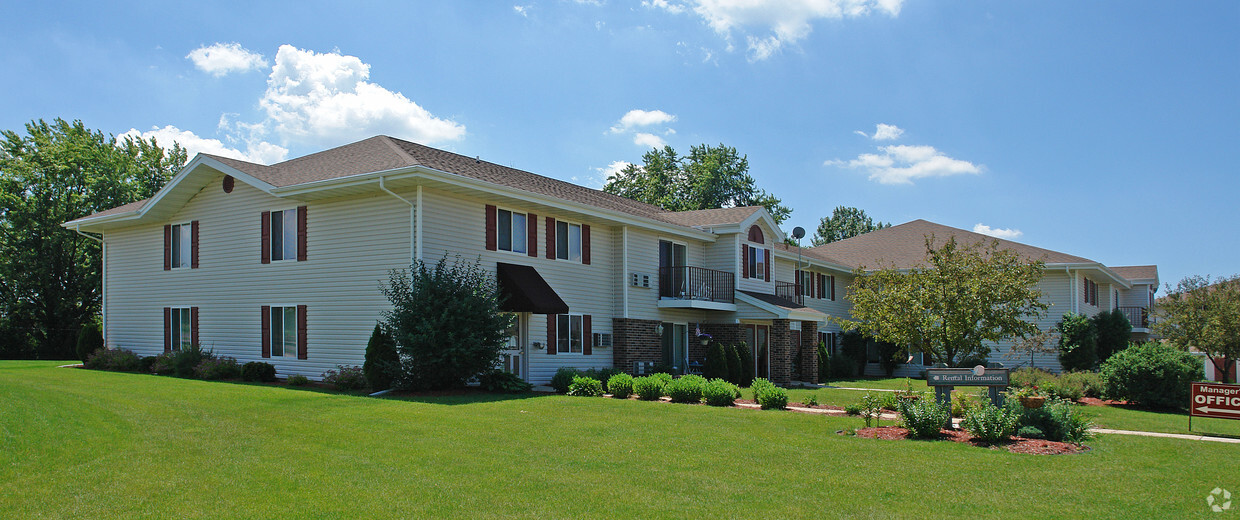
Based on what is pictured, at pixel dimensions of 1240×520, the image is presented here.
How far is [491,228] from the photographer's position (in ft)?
66.8

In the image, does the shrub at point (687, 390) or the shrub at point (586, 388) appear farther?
the shrub at point (586, 388)

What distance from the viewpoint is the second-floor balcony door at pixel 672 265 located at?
1026 inches

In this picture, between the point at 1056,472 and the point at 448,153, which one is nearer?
the point at 1056,472

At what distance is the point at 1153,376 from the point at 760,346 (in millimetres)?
11694

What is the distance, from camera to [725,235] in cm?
2789

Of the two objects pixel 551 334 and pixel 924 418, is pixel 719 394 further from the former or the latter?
pixel 551 334

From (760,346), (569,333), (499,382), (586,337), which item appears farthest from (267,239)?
(760,346)

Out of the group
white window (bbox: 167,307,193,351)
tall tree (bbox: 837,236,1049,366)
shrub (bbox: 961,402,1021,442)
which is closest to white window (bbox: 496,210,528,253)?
tall tree (bbox: 837,236,1049,366)

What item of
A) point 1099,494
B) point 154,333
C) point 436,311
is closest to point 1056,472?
point 1099,494

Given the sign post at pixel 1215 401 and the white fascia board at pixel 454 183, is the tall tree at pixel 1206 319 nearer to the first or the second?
the sign post at pixel 1215 401

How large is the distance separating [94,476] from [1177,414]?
22.1 metres

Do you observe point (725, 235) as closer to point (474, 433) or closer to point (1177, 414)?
point (1177, 414)

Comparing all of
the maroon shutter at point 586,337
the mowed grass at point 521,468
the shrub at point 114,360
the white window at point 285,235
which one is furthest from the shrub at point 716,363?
the shrub at point 114,360

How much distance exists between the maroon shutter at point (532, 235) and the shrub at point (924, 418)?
433 inches
